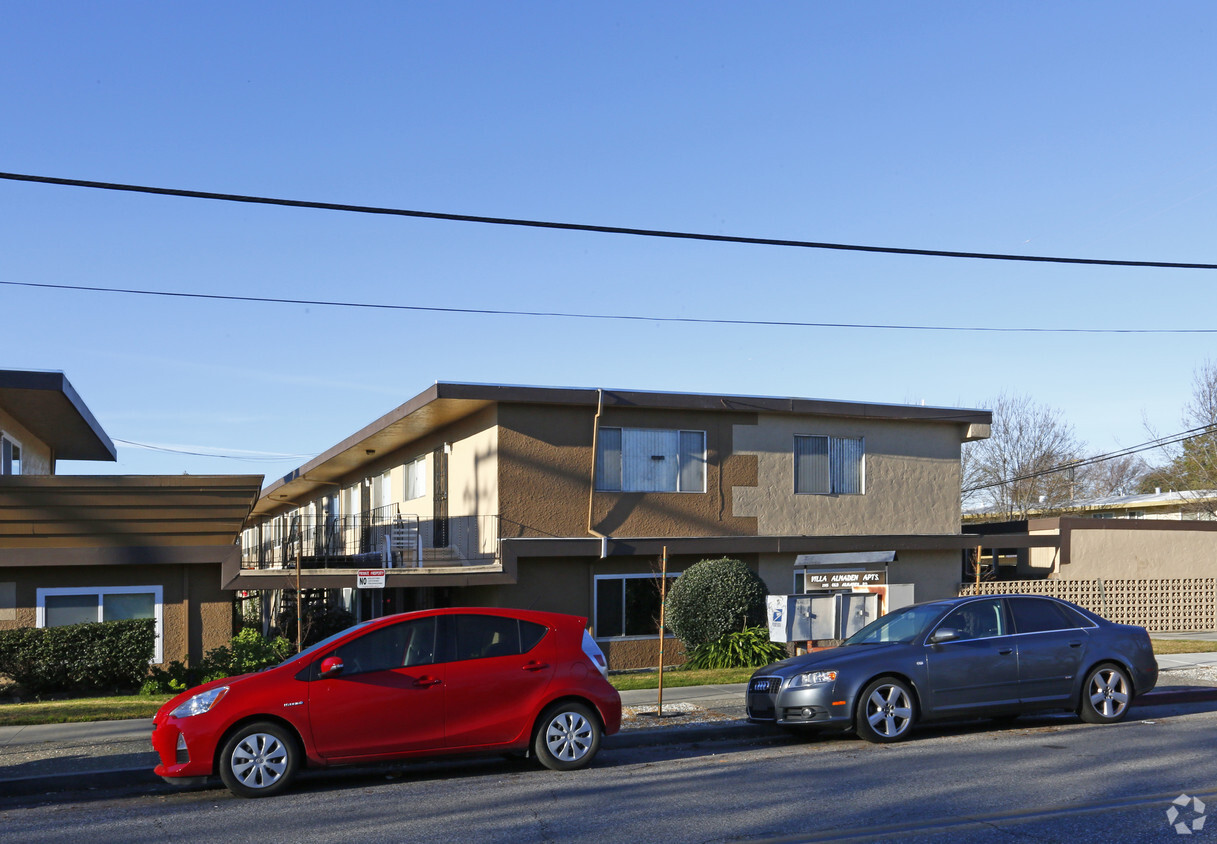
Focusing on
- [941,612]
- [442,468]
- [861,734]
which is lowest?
[861,734]

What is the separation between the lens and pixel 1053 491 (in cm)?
5575

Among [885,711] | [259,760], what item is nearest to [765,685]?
[885,711]

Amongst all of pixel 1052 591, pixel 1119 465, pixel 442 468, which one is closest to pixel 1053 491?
pixel 1119 465

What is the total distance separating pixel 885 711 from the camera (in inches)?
449

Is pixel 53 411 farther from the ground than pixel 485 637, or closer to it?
farther from the ground

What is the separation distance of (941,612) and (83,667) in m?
11.8

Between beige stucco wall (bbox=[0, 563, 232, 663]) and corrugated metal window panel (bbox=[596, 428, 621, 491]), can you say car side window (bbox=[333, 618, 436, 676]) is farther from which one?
corrugated metal window panel (bbox=[596, 428, 621, 491])

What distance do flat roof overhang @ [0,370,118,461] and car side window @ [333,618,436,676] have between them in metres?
12.1

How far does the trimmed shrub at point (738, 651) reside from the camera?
62.4 ft

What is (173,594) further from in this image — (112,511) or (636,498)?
(636,498)

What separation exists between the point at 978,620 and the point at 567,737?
4889 millimetres

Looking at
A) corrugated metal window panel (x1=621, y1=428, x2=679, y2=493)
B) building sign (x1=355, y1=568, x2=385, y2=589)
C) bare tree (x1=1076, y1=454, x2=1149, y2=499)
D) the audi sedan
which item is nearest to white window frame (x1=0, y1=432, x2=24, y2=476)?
building sign (x1=355, y1=568, x2=385, y2=589)

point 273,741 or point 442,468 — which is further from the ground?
point 442,468

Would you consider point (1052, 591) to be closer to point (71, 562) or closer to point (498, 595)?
point (498, 595)
